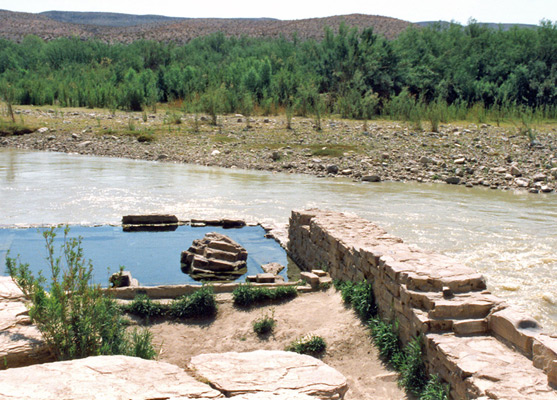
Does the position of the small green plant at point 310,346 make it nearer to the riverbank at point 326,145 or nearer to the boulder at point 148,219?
the boulder at point 148,219

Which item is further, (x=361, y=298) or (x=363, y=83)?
(x=363, y=83)

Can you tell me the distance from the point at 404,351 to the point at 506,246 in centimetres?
540

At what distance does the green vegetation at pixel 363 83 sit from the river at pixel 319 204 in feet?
22.3

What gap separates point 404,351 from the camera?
17.7 ft

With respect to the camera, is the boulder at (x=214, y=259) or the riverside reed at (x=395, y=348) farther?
the boulder at (x=214, y=259)

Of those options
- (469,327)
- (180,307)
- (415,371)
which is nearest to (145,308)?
(180,307)

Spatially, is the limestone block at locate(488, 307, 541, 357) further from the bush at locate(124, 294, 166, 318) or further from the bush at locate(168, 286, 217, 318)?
the bush at locate(124, 294, 166, 318)

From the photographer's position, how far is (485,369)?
13.8 feet

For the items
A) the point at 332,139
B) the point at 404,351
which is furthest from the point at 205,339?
the point at 332,139

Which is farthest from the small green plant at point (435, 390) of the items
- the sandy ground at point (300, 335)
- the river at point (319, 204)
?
the river at point (319, 204)

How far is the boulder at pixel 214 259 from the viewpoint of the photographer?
27.5 feet

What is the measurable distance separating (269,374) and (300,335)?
1.77 m

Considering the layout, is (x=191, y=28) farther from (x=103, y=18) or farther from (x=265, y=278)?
(x=265, y=278)

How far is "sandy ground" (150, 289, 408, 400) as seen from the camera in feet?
17.2
